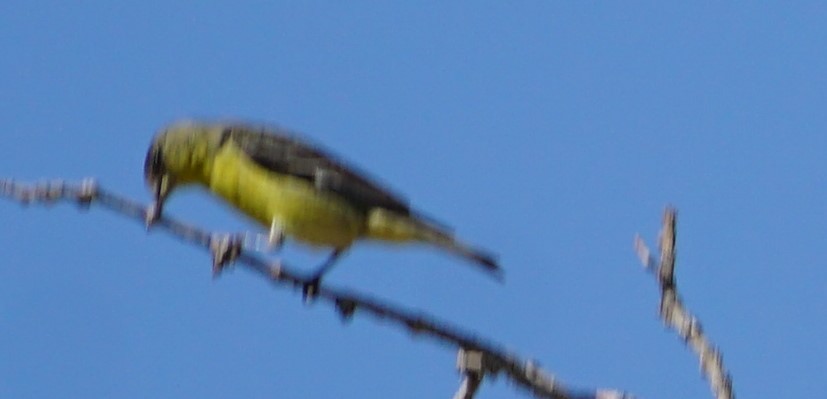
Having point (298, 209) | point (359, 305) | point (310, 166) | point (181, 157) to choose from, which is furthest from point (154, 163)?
point (359, 305)

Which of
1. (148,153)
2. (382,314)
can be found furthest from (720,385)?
(148,153)

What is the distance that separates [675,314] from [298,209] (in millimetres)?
3638

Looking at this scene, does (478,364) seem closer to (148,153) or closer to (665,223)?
(665,223)

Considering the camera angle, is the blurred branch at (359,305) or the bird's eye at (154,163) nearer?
the blurred branch at (359,305)

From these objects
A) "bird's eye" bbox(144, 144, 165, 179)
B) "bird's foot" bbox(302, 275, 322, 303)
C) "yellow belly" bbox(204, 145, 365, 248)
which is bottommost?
"bird's foot" bbox(302, 275, 322, 303)

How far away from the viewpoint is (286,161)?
705 cm

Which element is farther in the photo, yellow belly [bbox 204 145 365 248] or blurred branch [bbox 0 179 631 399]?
yellow belly [bbox 204 145 365 248]

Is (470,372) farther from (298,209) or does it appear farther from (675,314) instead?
(298,209)

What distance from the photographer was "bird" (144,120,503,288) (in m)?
6.69

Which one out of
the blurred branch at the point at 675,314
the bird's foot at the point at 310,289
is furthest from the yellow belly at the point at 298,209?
the blurred branch at the point at 675,314

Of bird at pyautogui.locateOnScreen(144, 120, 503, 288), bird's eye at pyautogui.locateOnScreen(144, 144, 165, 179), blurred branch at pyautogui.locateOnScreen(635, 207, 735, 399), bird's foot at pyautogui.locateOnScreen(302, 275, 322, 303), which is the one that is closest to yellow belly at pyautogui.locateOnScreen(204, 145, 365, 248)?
bird at pyautogui.locateOnScreen(144, 120, 503, 288)

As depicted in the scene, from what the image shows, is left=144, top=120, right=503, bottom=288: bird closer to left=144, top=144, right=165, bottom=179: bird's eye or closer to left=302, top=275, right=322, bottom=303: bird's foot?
left=144, top=144, right=165, bottom=179: bird's eye

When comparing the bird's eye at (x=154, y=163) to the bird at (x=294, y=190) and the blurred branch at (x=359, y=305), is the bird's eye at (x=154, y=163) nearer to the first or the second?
the bird at (x=294, y=190)

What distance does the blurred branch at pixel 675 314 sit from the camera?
3061 mm
